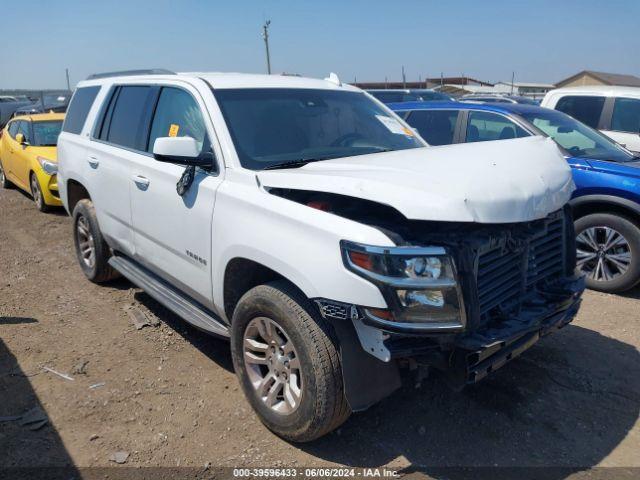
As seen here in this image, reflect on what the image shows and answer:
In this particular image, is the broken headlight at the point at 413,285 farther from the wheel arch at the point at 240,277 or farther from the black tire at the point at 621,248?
the black tire at the point at 621,248

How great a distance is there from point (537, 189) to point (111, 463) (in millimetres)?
2666

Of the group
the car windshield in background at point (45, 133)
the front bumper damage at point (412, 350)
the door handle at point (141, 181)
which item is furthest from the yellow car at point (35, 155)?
the front bumper damage at point (412, 350)

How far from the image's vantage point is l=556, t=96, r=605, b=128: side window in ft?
26.6

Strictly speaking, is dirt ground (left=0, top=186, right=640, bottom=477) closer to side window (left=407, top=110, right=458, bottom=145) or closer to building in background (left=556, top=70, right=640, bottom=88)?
side window (left=407, top=110, right=458, bottom=145)

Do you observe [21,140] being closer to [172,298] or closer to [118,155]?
[118,155]

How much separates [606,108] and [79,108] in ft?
23.6

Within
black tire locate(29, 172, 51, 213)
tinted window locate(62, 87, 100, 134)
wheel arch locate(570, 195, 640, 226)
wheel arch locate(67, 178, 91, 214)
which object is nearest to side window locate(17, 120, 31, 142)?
black tire locate(29, 172, 51, 213)

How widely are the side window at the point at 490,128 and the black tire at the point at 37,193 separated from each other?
6525 millimetres

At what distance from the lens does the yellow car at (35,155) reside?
8.42 m

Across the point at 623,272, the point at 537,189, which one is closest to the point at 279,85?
the point at 537,189

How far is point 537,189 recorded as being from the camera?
9.12ft

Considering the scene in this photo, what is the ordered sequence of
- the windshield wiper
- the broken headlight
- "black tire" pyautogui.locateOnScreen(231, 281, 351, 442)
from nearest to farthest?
the broken headlight
"black tire" pyautogui.locateOnScreen(231, 281, 351, 442)
the windshield wiper

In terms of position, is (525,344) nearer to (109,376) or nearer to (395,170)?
(395,170)

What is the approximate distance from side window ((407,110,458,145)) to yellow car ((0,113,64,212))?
517 cm
